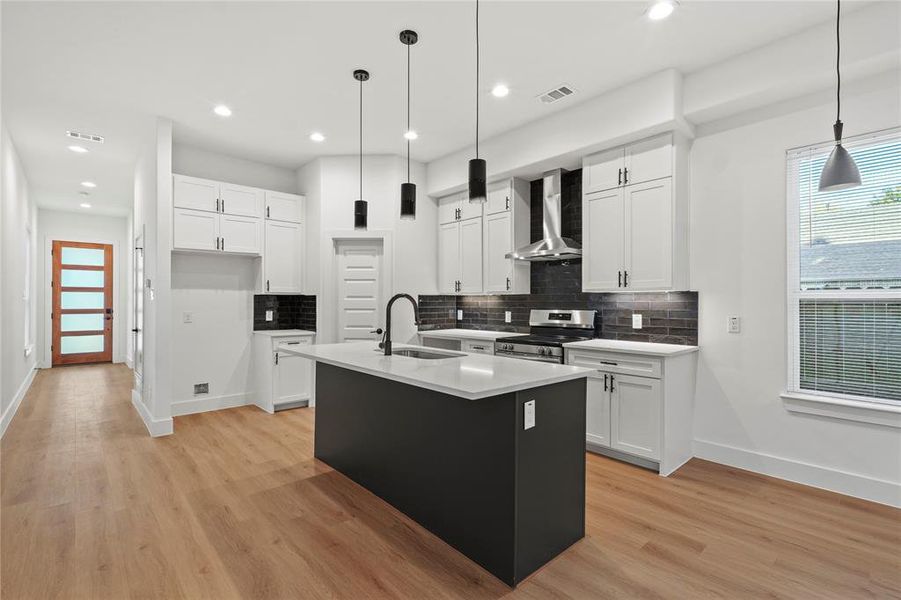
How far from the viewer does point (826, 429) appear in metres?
3.09

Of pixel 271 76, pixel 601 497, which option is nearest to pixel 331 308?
pixel 271 76

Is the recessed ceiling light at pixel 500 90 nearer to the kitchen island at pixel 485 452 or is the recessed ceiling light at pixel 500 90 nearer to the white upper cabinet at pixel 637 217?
the white upper cabinet at pixel 637 217

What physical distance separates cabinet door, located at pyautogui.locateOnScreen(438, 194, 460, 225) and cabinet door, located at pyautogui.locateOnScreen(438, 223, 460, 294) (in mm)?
73

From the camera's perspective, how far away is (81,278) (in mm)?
8750

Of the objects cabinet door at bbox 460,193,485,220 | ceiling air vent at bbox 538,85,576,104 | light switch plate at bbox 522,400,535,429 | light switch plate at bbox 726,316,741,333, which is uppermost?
ceiling air vent at bbox 538,85,576,104

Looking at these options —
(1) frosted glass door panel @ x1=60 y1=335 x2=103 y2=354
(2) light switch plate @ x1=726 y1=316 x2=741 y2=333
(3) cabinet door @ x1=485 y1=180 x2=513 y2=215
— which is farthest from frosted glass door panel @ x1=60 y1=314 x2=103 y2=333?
(2) light switch plate @ x1=726 y1=316 x2=741 y2=333

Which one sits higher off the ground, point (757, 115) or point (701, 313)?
point (757, 115)

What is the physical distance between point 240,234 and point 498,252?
2.96 metres

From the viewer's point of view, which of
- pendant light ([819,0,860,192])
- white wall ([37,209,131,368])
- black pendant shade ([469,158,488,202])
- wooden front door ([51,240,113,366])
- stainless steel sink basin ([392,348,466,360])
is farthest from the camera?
wooden front door ([51,240,113,366])

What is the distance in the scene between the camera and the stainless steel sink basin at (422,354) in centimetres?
324

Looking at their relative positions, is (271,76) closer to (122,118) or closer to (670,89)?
(122,118)

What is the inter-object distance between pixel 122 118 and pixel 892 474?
6.72m

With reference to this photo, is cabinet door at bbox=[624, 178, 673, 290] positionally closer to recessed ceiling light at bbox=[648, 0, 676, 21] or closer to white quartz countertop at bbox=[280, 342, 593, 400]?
recessed ceiling light at bbox=[648, 0, 676, 21]

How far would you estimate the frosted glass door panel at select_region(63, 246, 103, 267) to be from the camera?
28.1 feet
